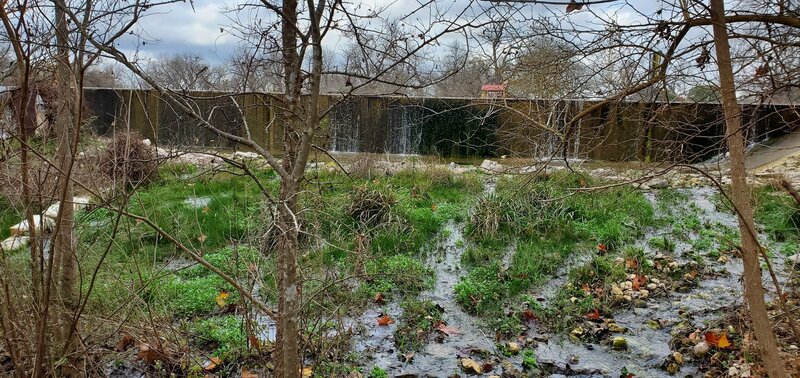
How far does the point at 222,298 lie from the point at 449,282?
6.83 ft

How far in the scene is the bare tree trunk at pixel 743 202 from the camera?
2.55 m

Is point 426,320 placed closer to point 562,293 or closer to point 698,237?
point 562,293

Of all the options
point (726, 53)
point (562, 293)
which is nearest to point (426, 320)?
point (562, 293)

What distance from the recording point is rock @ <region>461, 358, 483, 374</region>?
3804mm

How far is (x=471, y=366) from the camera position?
12.6 feet

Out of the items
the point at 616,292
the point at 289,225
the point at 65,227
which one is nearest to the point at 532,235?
the point at 616,292

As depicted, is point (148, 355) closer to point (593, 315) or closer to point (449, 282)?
point (449, 282)

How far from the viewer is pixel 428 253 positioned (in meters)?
6.12

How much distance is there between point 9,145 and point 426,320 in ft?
10.1

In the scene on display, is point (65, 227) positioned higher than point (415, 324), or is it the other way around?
point (65, 227)

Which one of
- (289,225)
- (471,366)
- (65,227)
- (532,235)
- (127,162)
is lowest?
(471,366)

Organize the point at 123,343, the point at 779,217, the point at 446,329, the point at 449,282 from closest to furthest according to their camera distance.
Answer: the point at 123,343, the point at 446,329, the point at 449,282, the point at 779,217

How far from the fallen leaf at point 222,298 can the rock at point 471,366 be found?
2.07 metres

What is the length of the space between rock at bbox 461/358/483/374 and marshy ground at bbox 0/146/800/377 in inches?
0.5
